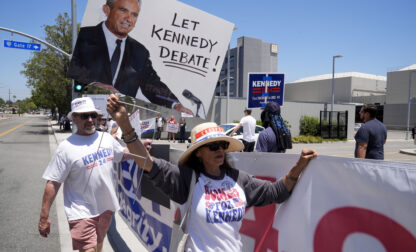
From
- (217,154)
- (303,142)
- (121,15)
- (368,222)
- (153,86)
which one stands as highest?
(121,15)

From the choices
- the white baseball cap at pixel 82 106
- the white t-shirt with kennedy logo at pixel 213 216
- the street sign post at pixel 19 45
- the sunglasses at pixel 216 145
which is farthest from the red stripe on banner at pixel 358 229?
the street sign post at pixel 19 45

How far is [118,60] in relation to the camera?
2498mm

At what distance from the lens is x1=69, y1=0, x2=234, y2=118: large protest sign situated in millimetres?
2465

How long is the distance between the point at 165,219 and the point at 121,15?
1.92 meters

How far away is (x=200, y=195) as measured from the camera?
1.94 metres

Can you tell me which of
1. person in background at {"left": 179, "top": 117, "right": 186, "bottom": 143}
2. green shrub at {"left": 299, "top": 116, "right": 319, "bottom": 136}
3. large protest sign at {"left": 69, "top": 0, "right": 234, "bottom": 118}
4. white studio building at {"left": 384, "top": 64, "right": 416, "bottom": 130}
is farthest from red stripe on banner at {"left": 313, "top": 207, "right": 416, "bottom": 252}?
white studio building at {"left": 384, "top": 64, "right": 416, "bottom": 130}

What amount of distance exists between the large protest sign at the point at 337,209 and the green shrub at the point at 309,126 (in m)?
25.4

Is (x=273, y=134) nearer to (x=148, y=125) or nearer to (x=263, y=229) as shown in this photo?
(x=263, y=229)

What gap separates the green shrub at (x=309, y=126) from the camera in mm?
26656

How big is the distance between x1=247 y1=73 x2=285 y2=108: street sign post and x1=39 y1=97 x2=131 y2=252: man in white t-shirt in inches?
235

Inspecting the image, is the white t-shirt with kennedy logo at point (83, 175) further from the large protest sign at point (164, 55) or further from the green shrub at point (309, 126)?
the green shrub at point (309, 126)

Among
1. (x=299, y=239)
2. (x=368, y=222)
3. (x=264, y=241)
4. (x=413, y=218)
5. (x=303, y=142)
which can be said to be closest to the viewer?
(x=413, y=218)

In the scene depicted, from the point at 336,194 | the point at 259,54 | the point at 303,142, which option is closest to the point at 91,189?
the point at 336,194

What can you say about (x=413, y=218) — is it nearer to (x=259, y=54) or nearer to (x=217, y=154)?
(x=217, y=154)
